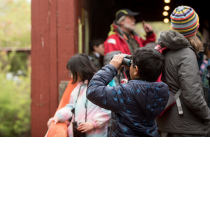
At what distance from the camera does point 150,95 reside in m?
1.71

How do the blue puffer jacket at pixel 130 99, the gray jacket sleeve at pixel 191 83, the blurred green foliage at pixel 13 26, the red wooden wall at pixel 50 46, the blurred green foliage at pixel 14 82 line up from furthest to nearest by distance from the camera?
the blurred green foliage at pixel 13 26, the blurred green foliage at pixel 14 82, the red wooden wall at pixel 50 46, the gray jacket sleeve at pixel 191 83, the blue puffer jacket at pixel 130 99

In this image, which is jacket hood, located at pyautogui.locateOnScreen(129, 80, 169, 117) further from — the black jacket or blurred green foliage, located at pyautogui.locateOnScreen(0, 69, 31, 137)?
blurred green foliage, located at pyautogui.locateOnScreen(0, 69, 31, 137)

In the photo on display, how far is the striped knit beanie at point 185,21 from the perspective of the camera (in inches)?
89.3

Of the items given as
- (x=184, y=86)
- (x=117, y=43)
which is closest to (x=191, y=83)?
(x=184, y=86)

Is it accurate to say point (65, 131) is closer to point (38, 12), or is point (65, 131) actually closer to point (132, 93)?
point (132, 93)

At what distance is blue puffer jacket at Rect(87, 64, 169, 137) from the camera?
1697mm

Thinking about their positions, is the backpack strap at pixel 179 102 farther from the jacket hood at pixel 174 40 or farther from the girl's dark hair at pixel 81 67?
the girl's dark hair at pixel 81 67

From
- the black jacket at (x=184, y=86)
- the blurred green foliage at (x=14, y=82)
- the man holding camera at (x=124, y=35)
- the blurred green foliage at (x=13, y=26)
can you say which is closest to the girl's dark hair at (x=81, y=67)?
the black jacket at (x=184, y=86)

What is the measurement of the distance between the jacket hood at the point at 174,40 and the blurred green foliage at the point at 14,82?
740 centimetres

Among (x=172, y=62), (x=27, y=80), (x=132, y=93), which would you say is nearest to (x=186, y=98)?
(x=172, y=62)

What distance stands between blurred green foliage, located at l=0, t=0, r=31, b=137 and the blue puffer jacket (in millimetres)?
7507

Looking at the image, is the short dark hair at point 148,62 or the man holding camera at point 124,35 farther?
the man holding camera at point 124,35

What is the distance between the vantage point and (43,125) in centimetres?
412

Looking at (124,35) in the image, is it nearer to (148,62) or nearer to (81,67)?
(81,67)
